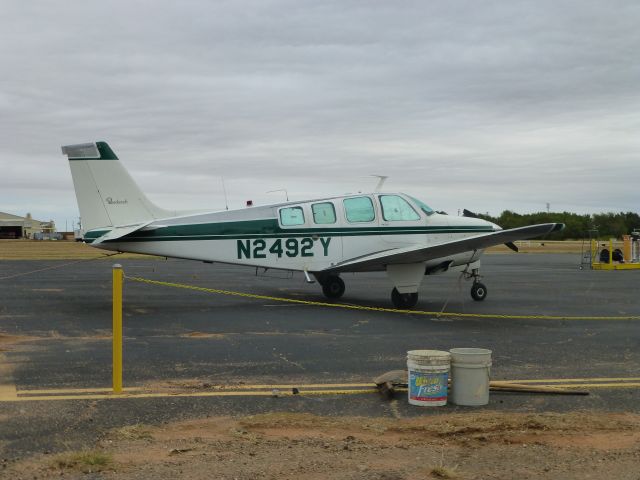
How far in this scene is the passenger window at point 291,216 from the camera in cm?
1579

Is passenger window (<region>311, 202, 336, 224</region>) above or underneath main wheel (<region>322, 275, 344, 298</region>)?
above

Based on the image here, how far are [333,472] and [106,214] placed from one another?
11334 millimetres

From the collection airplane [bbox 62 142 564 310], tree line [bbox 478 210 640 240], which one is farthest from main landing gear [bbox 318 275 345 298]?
tree line [bbox 478 210 640 240]

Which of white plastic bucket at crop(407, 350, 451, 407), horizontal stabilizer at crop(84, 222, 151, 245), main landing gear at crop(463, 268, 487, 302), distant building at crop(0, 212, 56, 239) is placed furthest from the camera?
distant building at crop(0, 212, 56, 239)

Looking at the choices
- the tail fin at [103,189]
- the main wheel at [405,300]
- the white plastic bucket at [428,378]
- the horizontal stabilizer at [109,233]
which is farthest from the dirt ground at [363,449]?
the tail fin at [103,189]

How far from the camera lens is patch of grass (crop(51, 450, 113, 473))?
5035 mm

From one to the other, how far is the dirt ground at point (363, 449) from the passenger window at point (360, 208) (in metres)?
9.81

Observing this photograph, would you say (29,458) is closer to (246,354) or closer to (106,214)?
(246,354)

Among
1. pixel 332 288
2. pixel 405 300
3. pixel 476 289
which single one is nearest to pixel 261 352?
pixel 405 300

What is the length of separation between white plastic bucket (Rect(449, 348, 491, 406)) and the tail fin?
986 cm

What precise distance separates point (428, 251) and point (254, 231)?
12.5 ft

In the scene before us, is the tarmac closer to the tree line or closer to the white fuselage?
the white fuselage

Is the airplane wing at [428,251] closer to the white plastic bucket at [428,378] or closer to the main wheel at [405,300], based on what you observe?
the main wheel at [405,300]

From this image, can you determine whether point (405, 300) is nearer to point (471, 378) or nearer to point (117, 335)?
point (471, 378)
